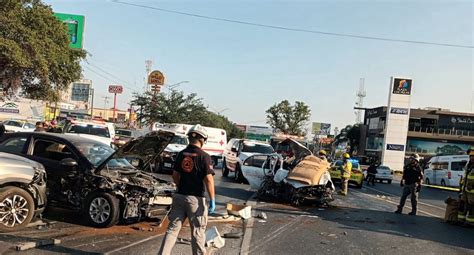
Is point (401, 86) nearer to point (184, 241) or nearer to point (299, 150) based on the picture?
point (299, 150)

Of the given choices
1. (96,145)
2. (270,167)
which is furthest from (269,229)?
(270,167)

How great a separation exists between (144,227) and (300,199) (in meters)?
6.03

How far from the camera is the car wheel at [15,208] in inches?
299

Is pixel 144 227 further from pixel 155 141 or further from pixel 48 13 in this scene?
pixel 48 13

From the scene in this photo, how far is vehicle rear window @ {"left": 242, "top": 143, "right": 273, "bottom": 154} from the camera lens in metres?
22.5

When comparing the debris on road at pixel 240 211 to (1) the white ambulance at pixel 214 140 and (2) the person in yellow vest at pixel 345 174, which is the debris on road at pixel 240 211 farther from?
(1) the white ambulance at pixel 214 140

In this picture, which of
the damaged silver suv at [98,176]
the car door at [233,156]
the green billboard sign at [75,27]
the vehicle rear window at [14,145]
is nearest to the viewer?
the damaged silver suv at [98,176]

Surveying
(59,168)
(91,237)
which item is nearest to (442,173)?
(59,168)

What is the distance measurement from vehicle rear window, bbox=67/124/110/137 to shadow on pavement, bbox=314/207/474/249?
37.4ft

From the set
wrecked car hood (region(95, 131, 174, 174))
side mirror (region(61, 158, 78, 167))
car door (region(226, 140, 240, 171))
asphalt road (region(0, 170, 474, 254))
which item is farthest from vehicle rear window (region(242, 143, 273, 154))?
side mirror (region(61, 158, 78, 167))

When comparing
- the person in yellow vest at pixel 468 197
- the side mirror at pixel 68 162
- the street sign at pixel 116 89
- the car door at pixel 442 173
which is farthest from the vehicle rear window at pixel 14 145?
the street sign at pixel 116 89

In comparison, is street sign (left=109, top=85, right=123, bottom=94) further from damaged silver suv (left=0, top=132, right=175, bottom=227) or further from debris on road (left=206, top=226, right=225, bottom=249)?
debris on road (left=206, top=226, right=225, bottom=249)

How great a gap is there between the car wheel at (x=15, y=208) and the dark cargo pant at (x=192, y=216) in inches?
123

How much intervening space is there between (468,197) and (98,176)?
349 inches
